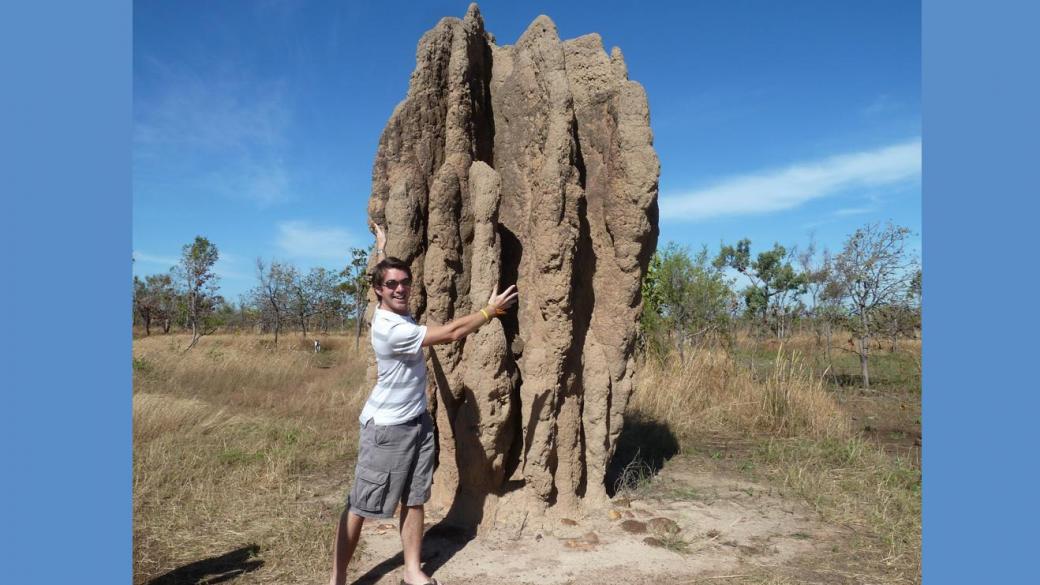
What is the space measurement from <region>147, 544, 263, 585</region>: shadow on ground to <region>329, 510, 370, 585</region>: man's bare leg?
709mm

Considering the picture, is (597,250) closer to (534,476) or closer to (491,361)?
(491,361)

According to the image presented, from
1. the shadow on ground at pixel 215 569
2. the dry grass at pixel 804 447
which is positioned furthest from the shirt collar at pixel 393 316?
the dry grass at pixel 804 447

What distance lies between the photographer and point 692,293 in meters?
12.1

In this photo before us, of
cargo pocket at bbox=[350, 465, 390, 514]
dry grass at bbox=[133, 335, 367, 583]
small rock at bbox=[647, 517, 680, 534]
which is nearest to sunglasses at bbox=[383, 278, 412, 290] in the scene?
cargo pocket at bbox=[350, 465, 390, 514]

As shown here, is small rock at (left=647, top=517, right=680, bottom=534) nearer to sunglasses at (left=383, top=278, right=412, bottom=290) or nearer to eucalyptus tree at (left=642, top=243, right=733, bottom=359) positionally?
sunglasses at (left=383, top=278, right=412, bottom=290)

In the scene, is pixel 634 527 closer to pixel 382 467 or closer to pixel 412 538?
pixel 412 538

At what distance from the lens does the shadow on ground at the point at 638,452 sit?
195 inches

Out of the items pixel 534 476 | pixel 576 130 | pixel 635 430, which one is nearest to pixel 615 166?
pixel 576 130

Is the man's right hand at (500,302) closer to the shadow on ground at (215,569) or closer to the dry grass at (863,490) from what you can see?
the shadow on ground at (215,569)

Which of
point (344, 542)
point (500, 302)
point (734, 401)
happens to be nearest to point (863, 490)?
Result: point (734, 401)

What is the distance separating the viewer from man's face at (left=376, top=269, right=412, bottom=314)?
9.86 feet

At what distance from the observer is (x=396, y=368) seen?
3.00 m

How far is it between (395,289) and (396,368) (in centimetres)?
40

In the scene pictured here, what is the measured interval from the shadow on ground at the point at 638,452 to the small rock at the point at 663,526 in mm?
572
